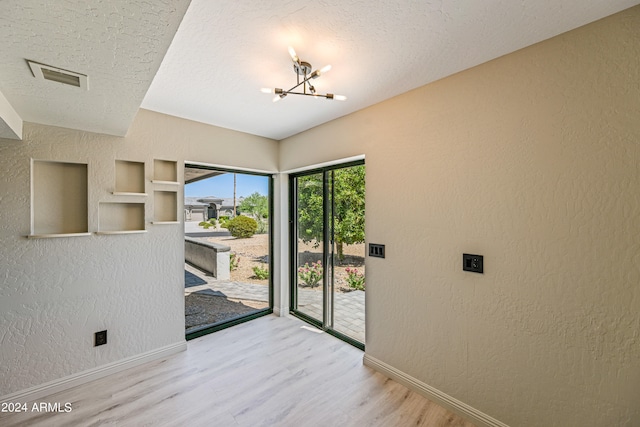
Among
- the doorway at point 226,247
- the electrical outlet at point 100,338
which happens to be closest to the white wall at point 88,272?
the electrical outlet at point 100,338

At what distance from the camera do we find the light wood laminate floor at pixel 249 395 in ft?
5.74

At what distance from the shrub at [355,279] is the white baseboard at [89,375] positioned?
1.84m

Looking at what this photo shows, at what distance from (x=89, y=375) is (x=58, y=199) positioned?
149 centimetres

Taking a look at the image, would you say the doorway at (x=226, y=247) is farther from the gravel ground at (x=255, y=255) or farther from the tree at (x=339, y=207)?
the tree at (x=339, y=207)

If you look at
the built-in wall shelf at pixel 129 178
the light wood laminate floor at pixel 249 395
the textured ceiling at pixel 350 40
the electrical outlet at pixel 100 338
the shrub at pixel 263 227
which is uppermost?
the textured ceiling at pixel 350 40

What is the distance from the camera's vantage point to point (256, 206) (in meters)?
3.43

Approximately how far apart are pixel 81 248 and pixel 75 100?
3.99 ft

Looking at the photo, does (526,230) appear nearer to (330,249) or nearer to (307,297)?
(330,249)

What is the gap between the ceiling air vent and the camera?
4.03 ft

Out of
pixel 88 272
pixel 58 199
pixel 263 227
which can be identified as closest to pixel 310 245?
pixel 263 227

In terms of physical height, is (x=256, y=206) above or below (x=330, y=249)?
above

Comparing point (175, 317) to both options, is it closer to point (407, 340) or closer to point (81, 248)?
point (81, 248)

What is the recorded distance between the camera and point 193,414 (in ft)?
5.88

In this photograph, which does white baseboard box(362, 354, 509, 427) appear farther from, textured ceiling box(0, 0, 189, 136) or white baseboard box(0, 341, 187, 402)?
textured ceiling box(0, 0, 189, 136)
